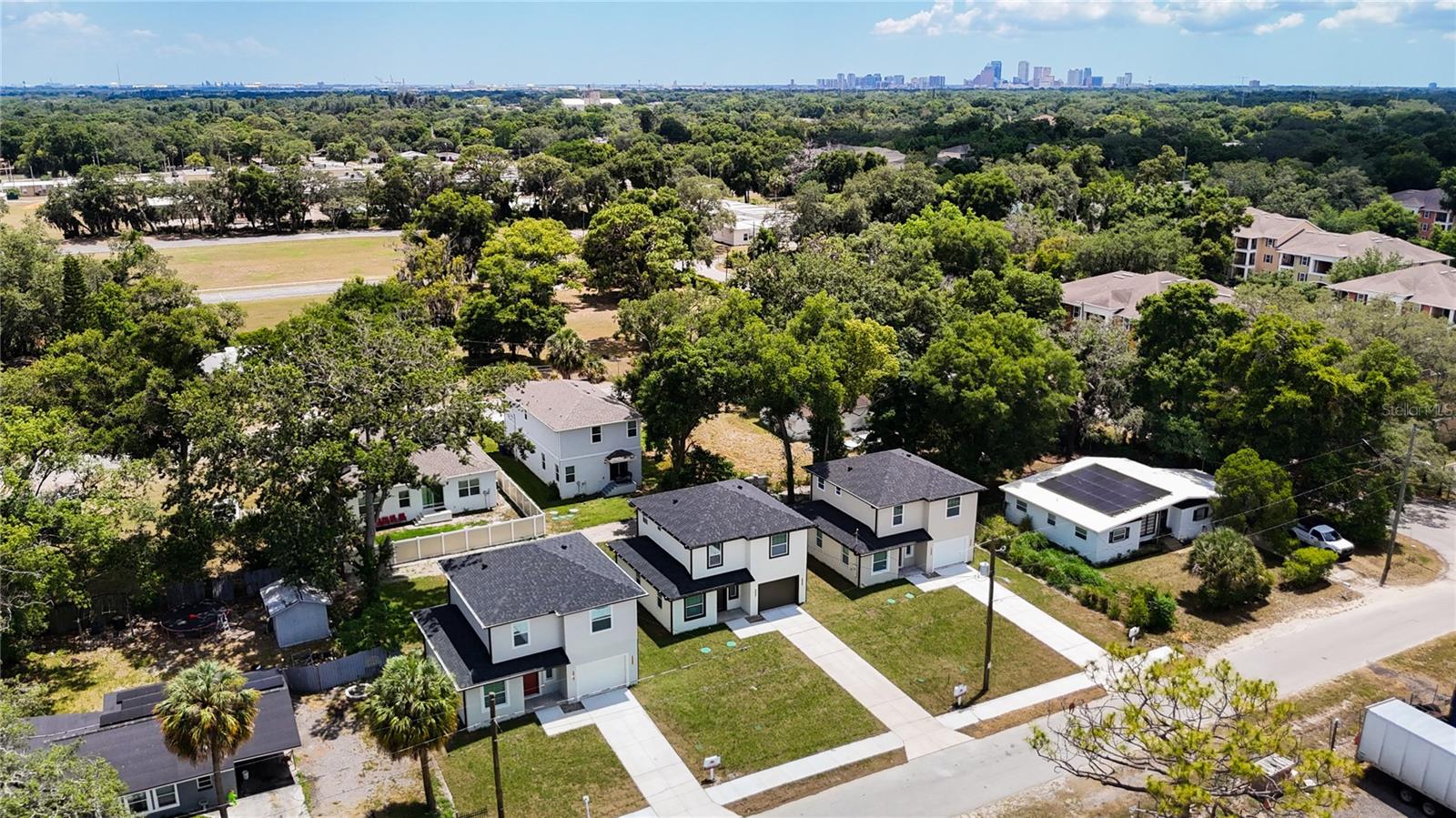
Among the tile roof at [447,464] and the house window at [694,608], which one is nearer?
the house window at [694,608]

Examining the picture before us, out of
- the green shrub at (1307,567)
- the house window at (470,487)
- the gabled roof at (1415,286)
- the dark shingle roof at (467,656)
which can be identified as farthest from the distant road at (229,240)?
the green shrub at (1307,567)

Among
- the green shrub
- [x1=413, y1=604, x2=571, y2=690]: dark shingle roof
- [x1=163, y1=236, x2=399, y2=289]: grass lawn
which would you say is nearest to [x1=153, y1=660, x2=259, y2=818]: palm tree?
[x1=413, y1=604, x2=571, y2=690]: dark shingle roof

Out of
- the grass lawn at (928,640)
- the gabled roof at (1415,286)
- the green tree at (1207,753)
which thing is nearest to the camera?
the green tree at (1207,753)

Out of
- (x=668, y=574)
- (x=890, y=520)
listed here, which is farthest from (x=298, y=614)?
(x=890, y=520)

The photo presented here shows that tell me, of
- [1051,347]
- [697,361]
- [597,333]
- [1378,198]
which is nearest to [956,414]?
[1051,347]

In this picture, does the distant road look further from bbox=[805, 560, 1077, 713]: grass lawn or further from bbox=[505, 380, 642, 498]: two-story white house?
bbox=[805, 560, 1077, 713]: grass lawn

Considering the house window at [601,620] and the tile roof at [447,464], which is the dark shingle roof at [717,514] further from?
the tile roof at [447,464]

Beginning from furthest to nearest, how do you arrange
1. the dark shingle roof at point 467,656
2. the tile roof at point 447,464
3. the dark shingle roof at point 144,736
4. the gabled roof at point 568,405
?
the gabled roof at point 568,405 → the tile roof at point 447,464 → the dark shingle roof at point 467,656 → the dark shingle roof at point 144,736

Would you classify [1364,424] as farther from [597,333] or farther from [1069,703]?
[597,333]
